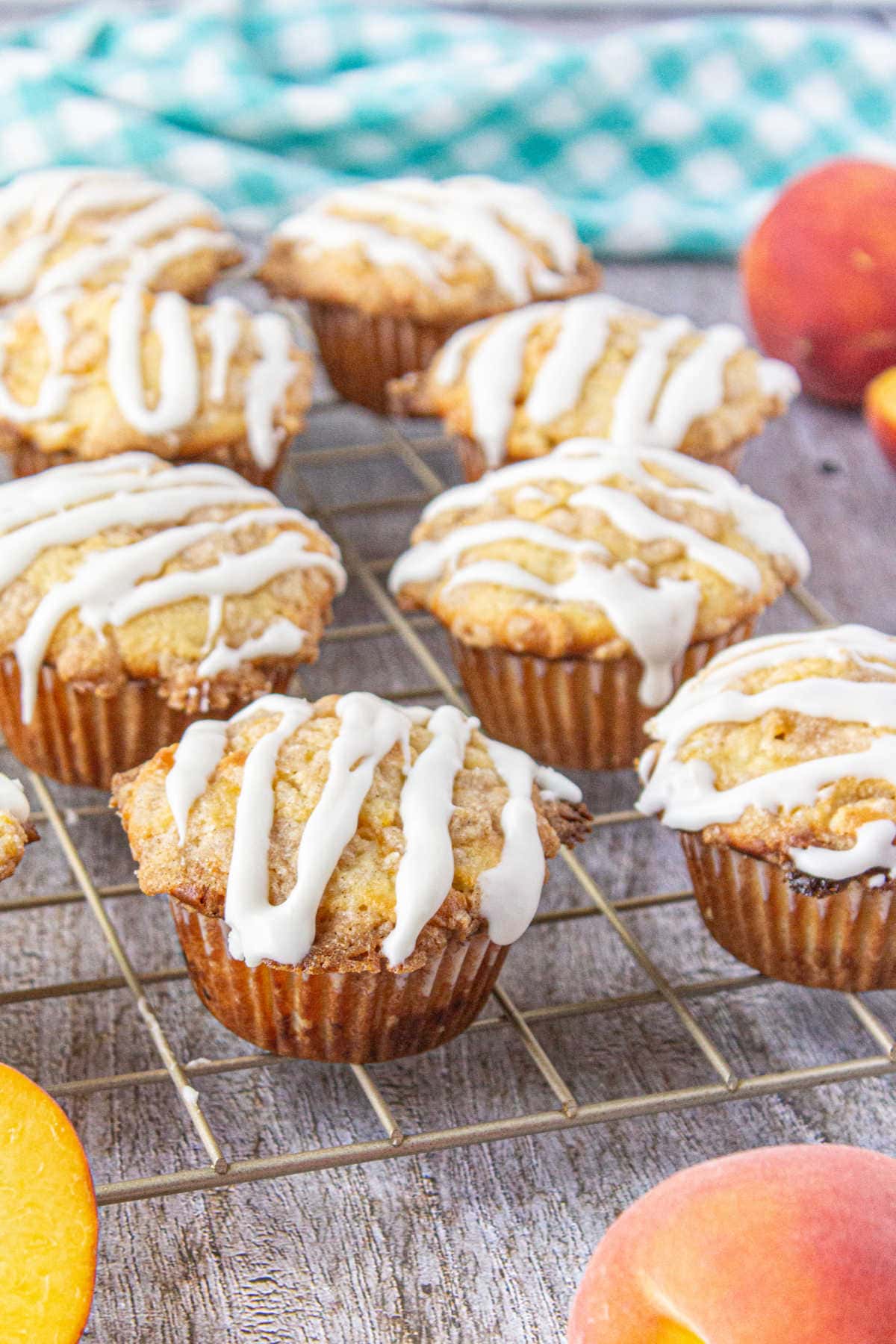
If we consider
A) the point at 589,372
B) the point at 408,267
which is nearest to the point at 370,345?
the point at 408,267

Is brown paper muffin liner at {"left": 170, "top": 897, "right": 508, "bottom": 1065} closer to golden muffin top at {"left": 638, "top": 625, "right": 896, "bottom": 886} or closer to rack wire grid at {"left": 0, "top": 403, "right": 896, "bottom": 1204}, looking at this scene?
rack wire grid at {"left": 0, "top": 403, "right": 896, "bottom": 1204}

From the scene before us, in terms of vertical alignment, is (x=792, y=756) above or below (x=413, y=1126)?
above

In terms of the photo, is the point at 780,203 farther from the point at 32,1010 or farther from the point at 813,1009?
the point at 32,1010

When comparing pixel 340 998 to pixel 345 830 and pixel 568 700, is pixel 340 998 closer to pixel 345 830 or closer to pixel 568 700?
pixel 345 830

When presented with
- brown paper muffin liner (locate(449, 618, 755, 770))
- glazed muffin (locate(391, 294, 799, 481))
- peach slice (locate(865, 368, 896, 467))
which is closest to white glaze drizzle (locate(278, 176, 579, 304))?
glazed muffin (locate(391, 294, 799, 481))

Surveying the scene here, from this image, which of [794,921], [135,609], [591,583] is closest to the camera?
Answer: [794,921]

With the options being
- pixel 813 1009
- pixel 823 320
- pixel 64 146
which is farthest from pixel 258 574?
pixel 64 146
